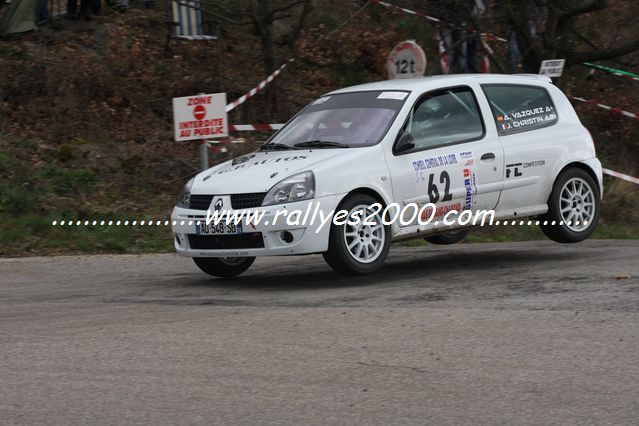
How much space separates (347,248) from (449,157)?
4.96 ft

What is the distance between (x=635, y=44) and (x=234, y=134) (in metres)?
6.58

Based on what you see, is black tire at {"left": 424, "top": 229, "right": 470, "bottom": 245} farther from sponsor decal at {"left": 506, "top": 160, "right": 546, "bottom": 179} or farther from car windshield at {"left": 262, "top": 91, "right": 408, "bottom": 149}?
car windshield at {"left": 262, "top": 91, "right": 408, "bottom": 149}

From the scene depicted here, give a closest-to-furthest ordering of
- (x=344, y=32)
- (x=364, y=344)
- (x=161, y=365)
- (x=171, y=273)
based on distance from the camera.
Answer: (x=161, y=365), (x=364, y=344), (x=171, y=273), (x=344, y=32)

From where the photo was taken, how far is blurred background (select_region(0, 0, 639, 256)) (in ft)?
47.3

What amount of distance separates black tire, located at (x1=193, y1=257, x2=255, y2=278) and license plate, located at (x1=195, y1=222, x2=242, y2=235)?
640 mm

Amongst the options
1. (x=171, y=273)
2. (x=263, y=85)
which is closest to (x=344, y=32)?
(x=263, y=85)

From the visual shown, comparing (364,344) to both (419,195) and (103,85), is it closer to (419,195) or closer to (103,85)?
(419,195)

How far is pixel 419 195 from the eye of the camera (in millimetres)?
9695

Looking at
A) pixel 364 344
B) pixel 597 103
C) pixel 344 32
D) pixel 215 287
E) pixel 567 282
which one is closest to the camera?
pixel 364 344

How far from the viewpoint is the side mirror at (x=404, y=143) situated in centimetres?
964

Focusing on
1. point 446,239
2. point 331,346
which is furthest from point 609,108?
point 331,346

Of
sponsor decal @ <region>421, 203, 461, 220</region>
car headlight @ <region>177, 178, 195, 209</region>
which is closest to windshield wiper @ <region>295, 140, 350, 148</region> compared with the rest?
sponsor decal @ <region>421, 203, 461, 220</region>

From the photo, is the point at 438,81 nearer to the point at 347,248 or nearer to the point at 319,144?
the point at 319,144

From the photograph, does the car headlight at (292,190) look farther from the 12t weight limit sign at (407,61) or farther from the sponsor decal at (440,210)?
the 12t weight limit sign at (407,61)
